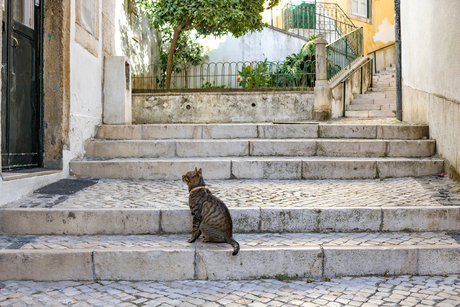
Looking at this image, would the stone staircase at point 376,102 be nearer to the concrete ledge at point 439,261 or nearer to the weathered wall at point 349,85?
the weathered wall at point 349,85

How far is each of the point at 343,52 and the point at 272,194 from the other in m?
8.29

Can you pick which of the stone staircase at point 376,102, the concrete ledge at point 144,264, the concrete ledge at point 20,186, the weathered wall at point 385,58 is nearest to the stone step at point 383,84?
the stone staircase at point 376,102

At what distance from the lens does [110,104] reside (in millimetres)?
7441

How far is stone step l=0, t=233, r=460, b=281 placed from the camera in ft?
10.8

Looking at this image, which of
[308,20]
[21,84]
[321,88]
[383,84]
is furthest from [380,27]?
[21,84]

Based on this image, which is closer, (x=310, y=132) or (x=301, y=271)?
(x=301, y=271)

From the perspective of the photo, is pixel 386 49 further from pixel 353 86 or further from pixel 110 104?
pixel 110 104

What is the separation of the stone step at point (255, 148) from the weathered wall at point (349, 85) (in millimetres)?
3759

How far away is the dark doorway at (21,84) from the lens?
4.58 metres

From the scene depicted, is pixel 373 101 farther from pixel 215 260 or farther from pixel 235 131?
pixel 215 260

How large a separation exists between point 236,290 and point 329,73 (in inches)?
334

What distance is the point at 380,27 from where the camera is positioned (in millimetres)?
16047

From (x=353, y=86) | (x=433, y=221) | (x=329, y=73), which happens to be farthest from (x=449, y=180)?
(x=353, y=86)

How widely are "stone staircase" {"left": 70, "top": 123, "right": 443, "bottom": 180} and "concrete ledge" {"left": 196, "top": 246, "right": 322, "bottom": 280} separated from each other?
2.27 m
